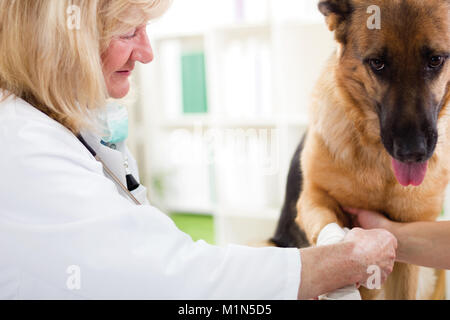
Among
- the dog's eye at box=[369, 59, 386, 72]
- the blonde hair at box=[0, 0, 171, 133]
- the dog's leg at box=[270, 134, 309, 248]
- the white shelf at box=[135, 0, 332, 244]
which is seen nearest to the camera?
the blonde hair at box=[0, 0, 171, 133]

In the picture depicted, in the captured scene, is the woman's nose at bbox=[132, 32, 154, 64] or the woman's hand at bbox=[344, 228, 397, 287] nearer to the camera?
the woman's hand at bbox=[344, 228, 397, 287]

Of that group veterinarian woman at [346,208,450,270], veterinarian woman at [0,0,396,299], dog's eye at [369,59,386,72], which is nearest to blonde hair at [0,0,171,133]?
veterinarian woman at [0,0,396,299]

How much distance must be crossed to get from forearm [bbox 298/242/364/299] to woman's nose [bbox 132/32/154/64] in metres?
0.55

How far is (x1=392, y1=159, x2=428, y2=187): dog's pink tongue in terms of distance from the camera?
898 millimetres

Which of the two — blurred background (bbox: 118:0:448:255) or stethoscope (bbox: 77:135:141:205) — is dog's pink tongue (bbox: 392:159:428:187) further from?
blurred background (bbox: 118:0:448:255)

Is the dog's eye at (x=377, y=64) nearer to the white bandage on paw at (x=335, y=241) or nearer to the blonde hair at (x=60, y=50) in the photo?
the white bandage on paw at (x=335, y=241)

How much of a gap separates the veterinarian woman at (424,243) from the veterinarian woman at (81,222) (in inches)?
3.8

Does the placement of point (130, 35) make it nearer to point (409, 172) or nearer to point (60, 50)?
→ point (60, 50)

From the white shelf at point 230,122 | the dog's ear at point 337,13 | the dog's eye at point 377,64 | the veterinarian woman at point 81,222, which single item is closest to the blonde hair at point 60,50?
the veterinarian woman at point 81,222

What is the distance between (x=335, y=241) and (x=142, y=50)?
597mm

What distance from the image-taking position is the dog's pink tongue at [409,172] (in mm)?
898
